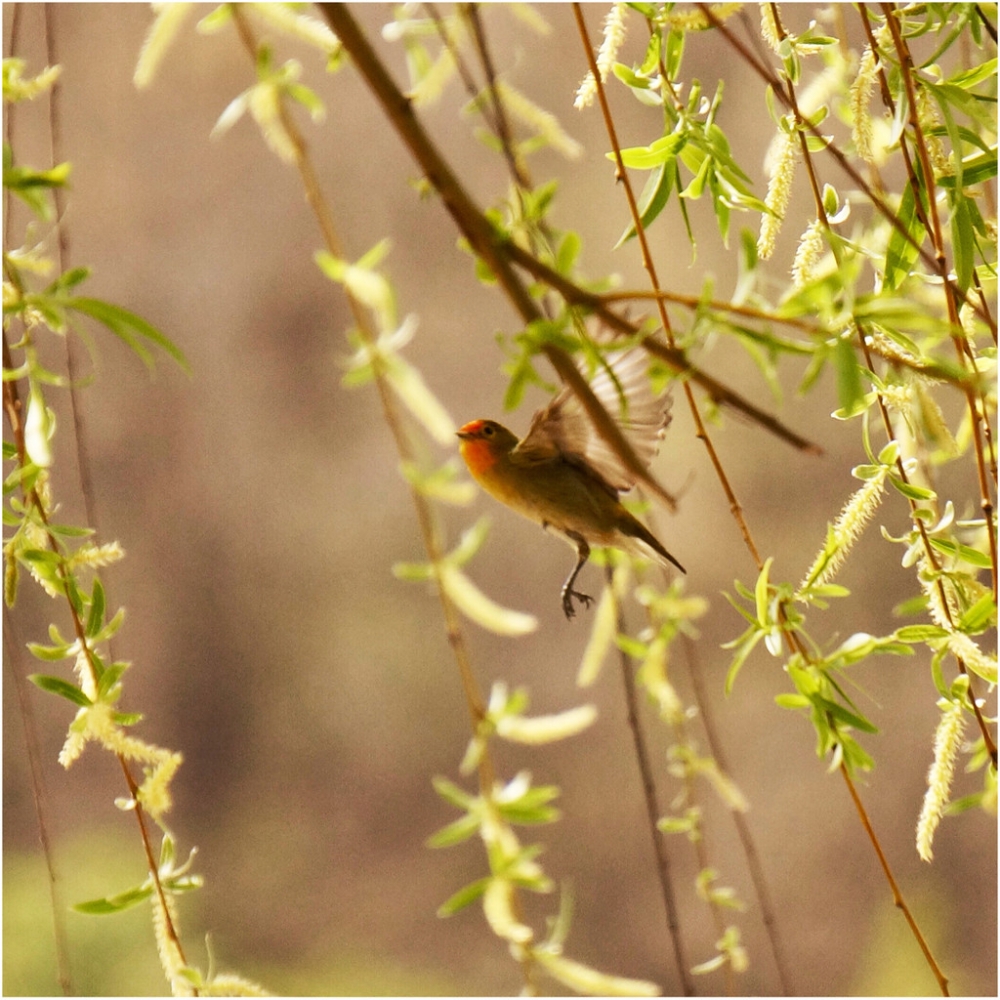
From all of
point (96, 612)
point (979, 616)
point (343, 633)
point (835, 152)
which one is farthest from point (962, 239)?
point (343, 633)

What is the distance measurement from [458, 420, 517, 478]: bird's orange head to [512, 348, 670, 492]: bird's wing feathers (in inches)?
1.8

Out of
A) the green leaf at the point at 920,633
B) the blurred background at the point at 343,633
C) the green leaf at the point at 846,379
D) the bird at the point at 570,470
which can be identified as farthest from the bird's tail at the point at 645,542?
the blurred background at the point at 343,633

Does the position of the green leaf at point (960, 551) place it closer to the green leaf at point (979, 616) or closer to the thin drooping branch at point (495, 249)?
the green leaf at point (979, 616)

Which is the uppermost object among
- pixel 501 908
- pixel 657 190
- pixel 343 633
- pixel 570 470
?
pixel 657 190

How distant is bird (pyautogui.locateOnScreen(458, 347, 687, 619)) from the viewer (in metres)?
0.44

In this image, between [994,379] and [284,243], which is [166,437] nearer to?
[284,243]

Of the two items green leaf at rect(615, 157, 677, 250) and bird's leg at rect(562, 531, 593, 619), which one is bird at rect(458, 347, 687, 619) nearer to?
bird's leg at rect(562, 531, 593, 619)

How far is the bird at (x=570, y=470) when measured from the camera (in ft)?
1.45

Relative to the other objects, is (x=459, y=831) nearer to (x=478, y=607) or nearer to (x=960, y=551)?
(x=478, y=607)

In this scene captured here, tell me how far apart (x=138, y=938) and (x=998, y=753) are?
6.34ft

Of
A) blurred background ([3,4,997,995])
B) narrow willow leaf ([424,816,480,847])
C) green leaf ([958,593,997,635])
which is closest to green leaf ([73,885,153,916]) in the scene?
narrow willow leaf ([424,816,480,847])

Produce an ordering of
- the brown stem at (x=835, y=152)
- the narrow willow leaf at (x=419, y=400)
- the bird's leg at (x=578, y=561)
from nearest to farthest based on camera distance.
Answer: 1. the narrow willow leaf at (x=419, y=400)
2. the brown stem at (x=835, y=152)
3. the bird's leg at (x=578, y=561)

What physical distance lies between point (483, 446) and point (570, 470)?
0.05 metres

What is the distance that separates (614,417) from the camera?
1.42 feet
